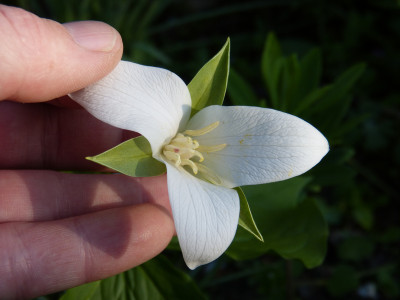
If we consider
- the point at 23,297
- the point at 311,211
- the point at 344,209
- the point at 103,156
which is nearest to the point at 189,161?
the point at 103,156

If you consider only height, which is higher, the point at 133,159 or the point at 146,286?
the point at 133,159

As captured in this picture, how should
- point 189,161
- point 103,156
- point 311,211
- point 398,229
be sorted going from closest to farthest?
point 103,156, point 189,161, point 311,211, point 398,229

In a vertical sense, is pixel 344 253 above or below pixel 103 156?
below

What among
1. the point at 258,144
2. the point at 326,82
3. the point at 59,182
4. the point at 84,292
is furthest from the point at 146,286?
the point at 326,82

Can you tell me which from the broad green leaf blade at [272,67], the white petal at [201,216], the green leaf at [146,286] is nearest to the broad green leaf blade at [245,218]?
the white petal at [201,216]

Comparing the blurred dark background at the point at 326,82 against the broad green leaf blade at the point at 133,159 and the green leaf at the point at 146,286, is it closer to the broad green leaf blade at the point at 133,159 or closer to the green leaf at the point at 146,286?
the green leaf at the point at 146,286

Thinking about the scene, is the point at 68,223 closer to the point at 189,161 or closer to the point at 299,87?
the point at 189,161

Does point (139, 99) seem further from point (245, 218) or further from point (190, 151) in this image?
point (245, 218)
